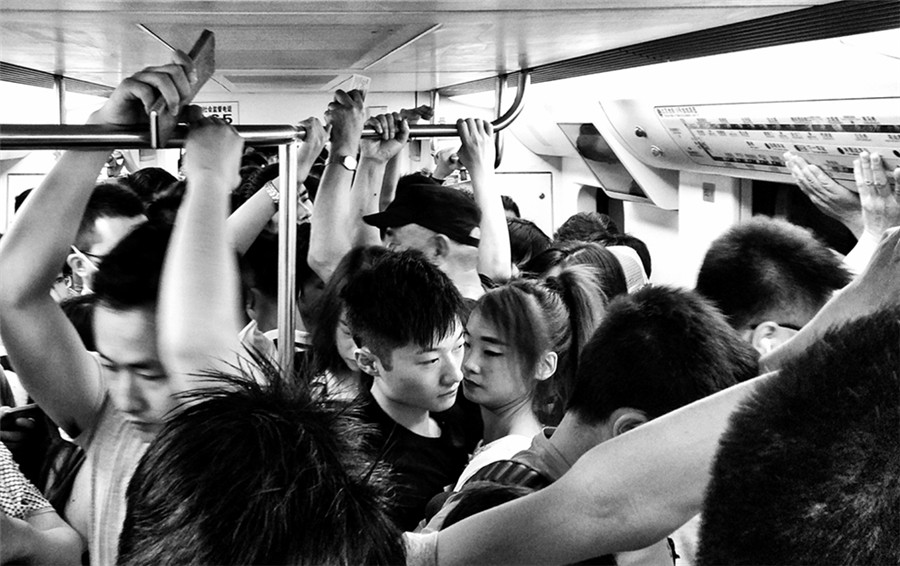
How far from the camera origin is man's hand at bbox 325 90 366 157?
1.72m

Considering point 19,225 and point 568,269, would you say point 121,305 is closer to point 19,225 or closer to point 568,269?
point 19,225

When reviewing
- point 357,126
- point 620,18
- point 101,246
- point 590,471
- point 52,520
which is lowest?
point 52,520

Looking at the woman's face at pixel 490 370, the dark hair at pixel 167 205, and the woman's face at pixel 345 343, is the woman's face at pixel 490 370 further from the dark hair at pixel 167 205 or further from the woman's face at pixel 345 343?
the dark hair at pixel 167 205

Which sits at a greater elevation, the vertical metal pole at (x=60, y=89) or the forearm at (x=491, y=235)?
the vertical metal pole at (x=60, y=89)

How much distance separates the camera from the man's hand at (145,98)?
3.08 feet

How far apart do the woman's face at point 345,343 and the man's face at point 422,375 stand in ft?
0.57

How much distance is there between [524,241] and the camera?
3.35 metres

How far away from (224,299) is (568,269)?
122 centimetres

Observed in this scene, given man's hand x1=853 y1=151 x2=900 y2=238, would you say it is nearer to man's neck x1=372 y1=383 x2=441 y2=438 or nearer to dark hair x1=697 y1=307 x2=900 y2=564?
man's neck x1=372 y1=383 x2=441 y2=438

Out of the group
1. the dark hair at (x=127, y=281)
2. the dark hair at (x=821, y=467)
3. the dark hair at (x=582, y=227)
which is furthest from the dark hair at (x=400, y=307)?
the dark hair at (x=582, y=227)

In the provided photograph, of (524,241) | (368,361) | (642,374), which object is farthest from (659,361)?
(524,241)

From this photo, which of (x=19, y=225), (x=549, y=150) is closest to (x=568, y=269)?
(x=19, y=225)

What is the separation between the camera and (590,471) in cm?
94

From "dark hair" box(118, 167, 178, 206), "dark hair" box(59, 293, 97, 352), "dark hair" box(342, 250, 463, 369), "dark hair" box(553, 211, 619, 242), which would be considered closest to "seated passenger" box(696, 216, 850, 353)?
"dark hair" box(342, 250, 463, 369)
